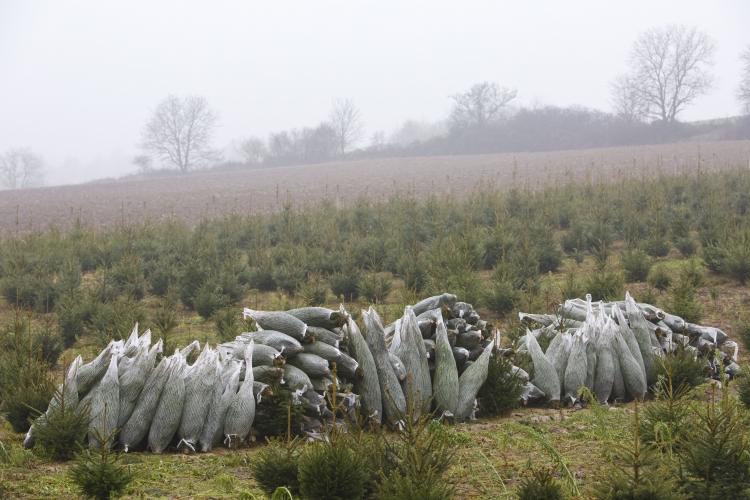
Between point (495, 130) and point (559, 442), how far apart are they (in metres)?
54.7

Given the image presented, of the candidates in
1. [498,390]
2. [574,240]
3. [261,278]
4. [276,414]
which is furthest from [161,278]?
[574,240]

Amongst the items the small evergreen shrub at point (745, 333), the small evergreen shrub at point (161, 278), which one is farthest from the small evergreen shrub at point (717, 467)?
the small evergreen shrub at point (161, 278)

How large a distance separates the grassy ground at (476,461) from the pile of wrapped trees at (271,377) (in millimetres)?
212

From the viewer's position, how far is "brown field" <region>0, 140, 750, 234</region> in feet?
89.8

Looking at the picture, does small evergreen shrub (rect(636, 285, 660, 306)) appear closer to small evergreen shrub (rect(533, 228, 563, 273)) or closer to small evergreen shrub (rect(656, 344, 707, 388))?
→ small evergreen shrub (rect(533, 228, 563, 273))

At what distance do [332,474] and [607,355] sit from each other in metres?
3.72

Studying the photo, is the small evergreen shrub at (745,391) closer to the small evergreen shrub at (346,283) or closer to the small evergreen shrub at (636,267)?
the small evergreen shrub at (636,267)

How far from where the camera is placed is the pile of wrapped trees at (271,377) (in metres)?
4.65

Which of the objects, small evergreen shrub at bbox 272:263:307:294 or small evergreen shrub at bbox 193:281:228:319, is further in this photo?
small evergreen shrub at bbox 272:263:307:294

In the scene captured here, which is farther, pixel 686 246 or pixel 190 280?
pixel 686 246

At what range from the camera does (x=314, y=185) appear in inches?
1403

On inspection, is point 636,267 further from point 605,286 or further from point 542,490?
point 542,490

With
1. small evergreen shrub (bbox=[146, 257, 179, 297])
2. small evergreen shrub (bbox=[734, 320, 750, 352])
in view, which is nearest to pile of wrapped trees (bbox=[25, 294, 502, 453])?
small evergreen shrub (bbox=[734, 320, 750, 352])

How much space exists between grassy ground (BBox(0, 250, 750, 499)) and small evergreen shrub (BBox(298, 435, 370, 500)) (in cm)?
32
